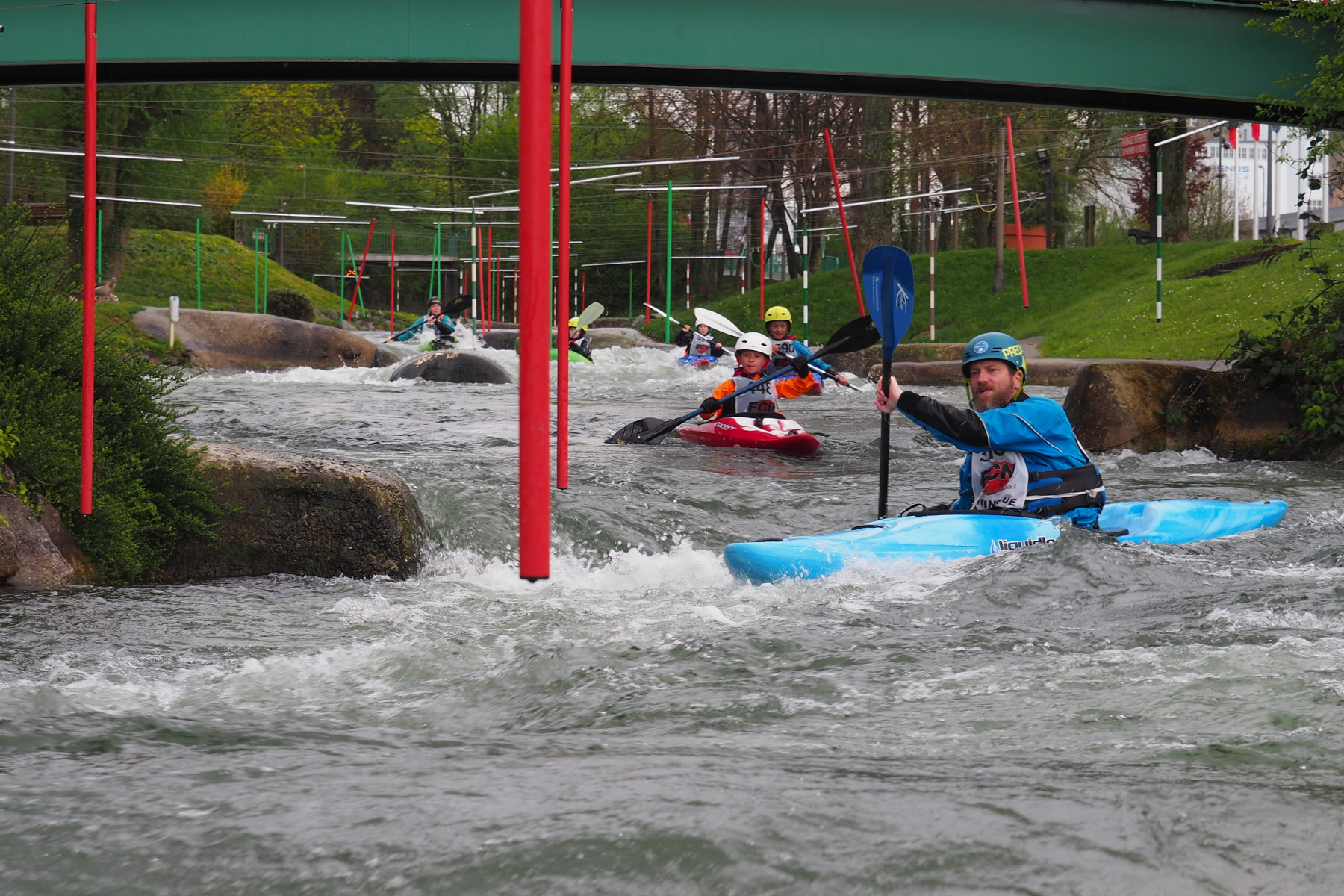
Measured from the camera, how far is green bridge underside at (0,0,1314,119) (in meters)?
11.1

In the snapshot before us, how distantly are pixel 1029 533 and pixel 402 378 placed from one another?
1580 centimetres

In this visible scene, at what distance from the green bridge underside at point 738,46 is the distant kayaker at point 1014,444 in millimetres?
5312

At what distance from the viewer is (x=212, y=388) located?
19.9 metres

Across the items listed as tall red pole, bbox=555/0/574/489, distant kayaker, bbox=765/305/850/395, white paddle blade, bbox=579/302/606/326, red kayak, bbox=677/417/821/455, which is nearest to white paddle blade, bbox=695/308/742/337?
distant kayaker, bbox=765/305/850/395

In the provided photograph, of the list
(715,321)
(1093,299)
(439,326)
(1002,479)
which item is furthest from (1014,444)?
(1093,299)

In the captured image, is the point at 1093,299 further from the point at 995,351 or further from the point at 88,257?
the point at 88,257

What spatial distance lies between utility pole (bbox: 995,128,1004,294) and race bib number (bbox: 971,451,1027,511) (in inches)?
953

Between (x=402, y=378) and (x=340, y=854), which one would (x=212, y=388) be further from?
(x=340, y=854)

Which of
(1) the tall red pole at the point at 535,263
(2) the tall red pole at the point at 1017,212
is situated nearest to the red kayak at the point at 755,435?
(1) the tall red pole at the point at 535,263

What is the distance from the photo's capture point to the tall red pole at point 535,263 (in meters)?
2.11

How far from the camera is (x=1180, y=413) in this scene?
12117 mm

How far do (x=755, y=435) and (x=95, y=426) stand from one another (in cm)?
691

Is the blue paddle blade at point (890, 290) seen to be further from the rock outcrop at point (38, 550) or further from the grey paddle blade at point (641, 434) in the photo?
the grey paddle blade at point (641, 434)

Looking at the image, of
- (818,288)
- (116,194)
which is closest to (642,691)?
(818,288)
